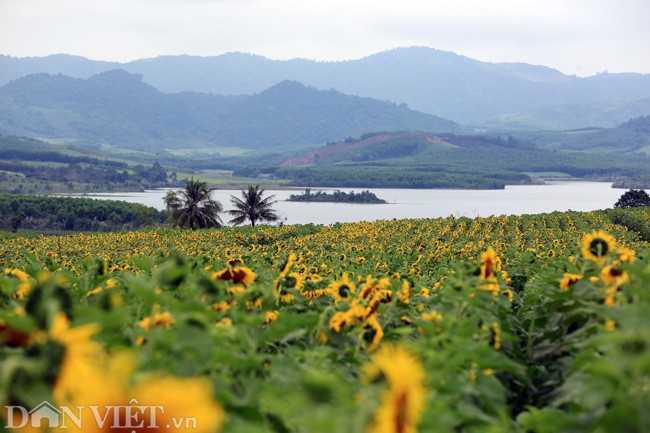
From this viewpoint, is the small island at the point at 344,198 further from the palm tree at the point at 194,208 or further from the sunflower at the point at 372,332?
the sunflower at the point at 372,332

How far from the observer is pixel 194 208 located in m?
55.0

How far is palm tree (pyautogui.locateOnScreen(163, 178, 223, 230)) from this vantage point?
54.9 metres

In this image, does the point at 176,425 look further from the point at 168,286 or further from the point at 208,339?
the point at 168,286

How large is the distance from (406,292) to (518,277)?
5.15 metres

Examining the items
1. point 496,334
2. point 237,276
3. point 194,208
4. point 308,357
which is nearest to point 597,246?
point 496,334

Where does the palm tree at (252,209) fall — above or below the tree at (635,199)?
below

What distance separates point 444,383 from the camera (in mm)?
2869

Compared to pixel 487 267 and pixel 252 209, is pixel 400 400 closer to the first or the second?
pixel 487 267

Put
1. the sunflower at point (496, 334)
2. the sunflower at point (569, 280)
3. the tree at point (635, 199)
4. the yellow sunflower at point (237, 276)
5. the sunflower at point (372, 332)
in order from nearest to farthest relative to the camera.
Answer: the sunflower at point (372, 332) → the sunflower at point (496, 334) → the yellow sunflower at point (237, 276) → the sunflower at point (569, 280) → the tree at point (635, 199)

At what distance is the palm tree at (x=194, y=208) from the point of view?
54938 mm

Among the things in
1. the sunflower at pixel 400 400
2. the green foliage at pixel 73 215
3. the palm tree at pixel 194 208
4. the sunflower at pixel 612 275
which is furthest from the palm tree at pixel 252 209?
the sunflower at pixel 400 400

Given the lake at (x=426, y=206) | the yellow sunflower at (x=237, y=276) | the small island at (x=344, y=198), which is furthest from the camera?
the small island at (x=344, y=198)

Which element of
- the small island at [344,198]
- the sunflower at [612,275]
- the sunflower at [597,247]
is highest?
the sunflower at [597,247]

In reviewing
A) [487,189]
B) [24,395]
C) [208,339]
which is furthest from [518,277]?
[487,189]
